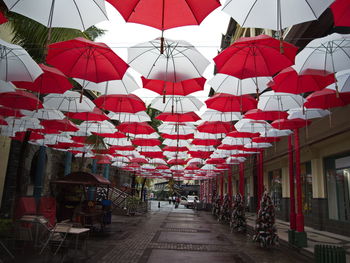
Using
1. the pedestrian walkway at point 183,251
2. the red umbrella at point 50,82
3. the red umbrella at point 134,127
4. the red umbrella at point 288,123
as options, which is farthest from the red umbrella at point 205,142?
the red umbrella at point 50,82

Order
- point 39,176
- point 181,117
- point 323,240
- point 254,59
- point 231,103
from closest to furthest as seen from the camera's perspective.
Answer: point 254,59 < point 231,103 < point 181,117 < point 323,240 < point 39,176

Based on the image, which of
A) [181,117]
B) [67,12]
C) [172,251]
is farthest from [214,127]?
[67,12]

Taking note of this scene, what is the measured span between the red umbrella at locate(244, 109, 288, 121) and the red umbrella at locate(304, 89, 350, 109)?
1632mm

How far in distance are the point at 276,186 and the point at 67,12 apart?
20978mm

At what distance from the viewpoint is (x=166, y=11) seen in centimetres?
539

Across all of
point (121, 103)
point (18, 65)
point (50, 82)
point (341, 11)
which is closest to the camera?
point (341, 11)

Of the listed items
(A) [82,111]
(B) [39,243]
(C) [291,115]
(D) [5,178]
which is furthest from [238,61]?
(D) [5,178]

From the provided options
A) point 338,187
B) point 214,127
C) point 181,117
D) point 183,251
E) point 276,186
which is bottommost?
point 183,251

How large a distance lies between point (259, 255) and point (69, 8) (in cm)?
997

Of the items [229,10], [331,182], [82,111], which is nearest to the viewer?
[229,10]

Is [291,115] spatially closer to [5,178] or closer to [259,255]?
[259,255]

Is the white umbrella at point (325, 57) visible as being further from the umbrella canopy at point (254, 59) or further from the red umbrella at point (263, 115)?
the red umbrella at point (263, 115)

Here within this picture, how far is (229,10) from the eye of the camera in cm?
586

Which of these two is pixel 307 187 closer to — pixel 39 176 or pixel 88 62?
pixel 88 62
